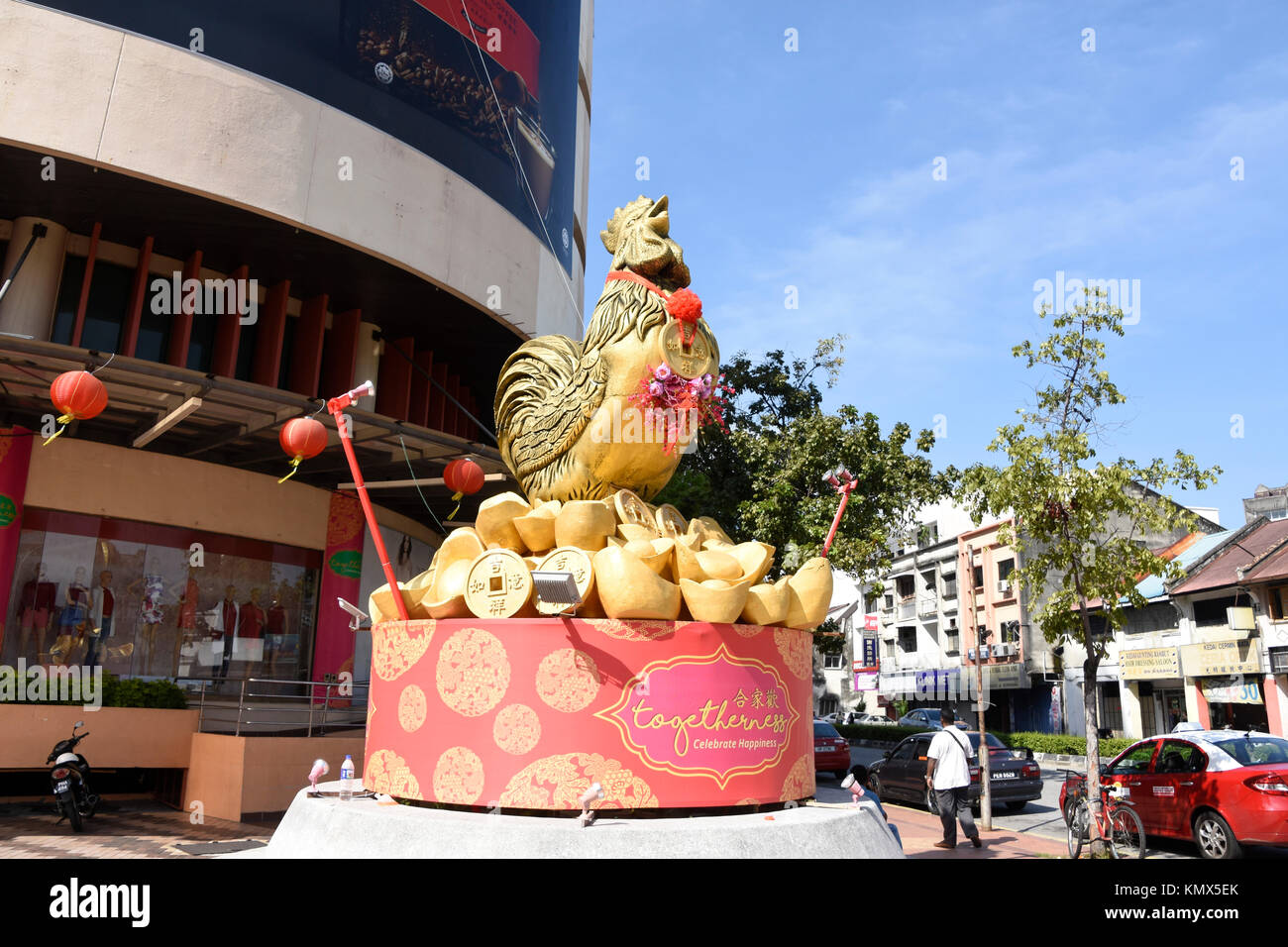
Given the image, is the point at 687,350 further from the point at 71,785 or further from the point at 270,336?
the point at 270,336

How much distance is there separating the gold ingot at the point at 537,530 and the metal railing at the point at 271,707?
6346 mm

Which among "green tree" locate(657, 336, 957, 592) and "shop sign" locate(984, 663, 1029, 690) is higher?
"green tree" locate(657, 336, 957, 592)

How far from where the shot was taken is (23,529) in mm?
14242

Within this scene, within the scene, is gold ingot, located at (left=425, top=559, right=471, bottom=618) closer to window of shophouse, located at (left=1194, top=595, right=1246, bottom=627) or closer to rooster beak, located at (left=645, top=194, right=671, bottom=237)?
rooster beak, located at (left=645, top=194, right=671, bottom=237)

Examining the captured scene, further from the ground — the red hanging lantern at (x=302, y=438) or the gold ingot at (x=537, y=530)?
the red hanging lantern at (x=302, y=438)

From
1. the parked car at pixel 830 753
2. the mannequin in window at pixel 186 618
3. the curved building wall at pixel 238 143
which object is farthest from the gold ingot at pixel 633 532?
the parked car at pixel 830 753

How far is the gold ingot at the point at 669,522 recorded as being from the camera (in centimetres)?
839

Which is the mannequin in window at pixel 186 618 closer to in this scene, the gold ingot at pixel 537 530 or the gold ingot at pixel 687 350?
the gold ingot at pixel 537 530

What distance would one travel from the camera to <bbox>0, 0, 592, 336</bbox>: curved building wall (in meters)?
11.9

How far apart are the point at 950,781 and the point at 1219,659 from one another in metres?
18.3

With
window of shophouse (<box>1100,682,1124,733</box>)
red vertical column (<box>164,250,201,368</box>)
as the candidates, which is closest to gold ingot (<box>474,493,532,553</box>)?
red vertical column (<box>164,250,201,368</box>)

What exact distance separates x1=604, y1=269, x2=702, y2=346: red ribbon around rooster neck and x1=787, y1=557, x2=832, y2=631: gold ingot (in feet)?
7.95

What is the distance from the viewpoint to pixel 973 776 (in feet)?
49.5

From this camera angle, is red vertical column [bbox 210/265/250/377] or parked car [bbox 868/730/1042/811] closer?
red vertical column [bbox 210/265/250/377]
